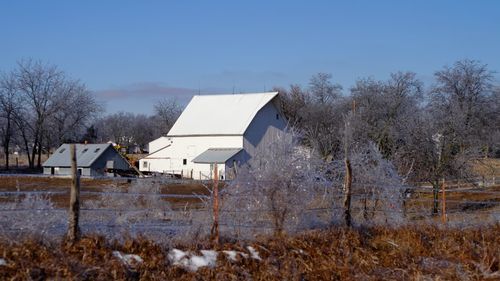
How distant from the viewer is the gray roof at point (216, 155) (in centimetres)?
5939

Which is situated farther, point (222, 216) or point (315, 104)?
point (315, 104)

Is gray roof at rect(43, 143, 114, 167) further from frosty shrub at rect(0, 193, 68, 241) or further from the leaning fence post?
the leaning fence post

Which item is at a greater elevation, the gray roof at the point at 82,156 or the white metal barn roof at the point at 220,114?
the white metal barn roof at the point at 220,114

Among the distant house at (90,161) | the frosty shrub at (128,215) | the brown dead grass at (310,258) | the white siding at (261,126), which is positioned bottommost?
the brown dead grass at (310,258)

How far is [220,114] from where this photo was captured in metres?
64.6

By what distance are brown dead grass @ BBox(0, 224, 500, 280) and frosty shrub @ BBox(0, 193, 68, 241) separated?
0.29 meters

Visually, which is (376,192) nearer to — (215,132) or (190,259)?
(190,259)

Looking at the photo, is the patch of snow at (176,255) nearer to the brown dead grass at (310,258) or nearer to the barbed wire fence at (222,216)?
the brown dead grass at (310,258)

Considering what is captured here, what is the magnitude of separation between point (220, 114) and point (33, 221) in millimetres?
54732

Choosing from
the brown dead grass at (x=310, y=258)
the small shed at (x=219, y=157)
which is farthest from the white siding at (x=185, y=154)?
the brown dead grass at (x=310, y=258)

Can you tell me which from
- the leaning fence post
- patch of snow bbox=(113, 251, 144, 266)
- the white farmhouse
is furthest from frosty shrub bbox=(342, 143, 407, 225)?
the white farmhouse

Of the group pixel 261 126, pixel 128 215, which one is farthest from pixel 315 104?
pixel 128 215

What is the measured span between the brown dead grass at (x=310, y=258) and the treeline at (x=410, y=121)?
3.47 metres

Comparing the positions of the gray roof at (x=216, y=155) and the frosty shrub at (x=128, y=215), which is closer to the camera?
the frosty shrub at (x=128, y=215)
